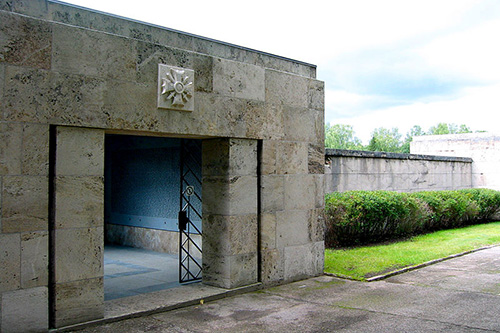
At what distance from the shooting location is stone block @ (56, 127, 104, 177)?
221 inches

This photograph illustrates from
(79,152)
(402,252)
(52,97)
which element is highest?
(52,97)

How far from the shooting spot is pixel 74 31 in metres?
5.67

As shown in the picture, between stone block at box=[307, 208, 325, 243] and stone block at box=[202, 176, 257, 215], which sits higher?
stone block at box=[202, 176, 257, 215]

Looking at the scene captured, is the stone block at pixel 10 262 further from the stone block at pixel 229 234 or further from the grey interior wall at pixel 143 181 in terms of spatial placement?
the grey interior wall at pixel 143 181

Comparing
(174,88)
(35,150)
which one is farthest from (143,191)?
(35,150)

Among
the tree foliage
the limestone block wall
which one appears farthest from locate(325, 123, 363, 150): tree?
the limestone block wall

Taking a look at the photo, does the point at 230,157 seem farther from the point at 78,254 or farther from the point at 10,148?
the point at 10,148

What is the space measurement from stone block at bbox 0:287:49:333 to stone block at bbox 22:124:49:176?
4.39 feet

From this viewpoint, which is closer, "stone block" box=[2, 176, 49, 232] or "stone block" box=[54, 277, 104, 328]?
"stone block" box=[2, 176, 49, 232]

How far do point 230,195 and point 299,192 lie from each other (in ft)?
5.21

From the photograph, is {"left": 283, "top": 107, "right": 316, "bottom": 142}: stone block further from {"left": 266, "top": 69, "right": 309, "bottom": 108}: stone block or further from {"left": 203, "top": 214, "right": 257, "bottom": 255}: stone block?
{"left": 203, "top": 214, "right": 257, "bottom": 255}: stone block

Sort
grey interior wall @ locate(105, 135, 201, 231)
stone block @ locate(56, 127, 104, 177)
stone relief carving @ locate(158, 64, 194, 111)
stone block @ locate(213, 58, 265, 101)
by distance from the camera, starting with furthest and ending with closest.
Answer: grey interior wall @ locate(105, 135, 201, 231) < stone block @ locate(213, 58, 265, 101) < stone relief carving @ locate(158, 64, 194, 111) < stone block @ locate(56, 127, 104, 177)

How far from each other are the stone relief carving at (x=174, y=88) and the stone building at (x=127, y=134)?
2 cm

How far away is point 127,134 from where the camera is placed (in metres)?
6.58
